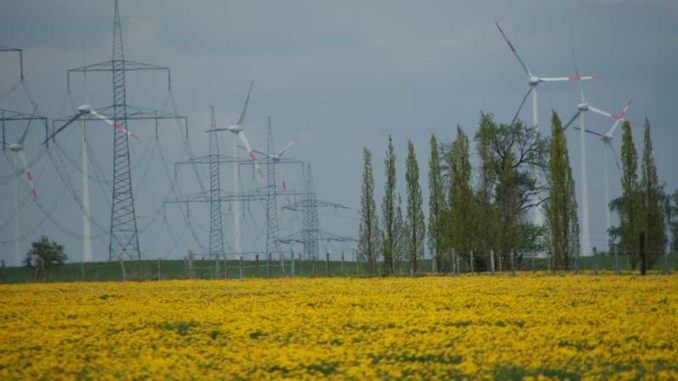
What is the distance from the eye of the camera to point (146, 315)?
86.5 feet

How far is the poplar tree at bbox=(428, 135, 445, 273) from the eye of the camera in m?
68.6

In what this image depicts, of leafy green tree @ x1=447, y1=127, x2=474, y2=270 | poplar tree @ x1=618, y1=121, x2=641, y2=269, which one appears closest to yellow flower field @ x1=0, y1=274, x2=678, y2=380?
poplar tree @ x1=618, y1=121, x2=641, y2=269

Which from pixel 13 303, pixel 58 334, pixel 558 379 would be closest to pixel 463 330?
pixel 558 379

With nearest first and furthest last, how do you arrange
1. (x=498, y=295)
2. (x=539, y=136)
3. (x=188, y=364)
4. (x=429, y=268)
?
(x=188, y=364), (x=498, y=295), (x=429, y=268), (x=539, y=136)

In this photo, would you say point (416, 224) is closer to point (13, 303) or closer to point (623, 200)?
point (623, 200)

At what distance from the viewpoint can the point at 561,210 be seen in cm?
6166

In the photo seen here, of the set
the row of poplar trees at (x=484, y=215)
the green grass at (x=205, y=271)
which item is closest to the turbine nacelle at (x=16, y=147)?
the green grass at (x=205, y=271)

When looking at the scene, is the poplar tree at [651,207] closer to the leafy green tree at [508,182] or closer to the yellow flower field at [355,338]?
the leafy green tree at [508,182]

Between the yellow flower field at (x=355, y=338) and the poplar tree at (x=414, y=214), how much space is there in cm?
3528

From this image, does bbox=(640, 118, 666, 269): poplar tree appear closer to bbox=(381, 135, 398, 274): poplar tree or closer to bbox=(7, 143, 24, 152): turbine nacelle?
bbox=(381, 135, 398, 274): poplar tree

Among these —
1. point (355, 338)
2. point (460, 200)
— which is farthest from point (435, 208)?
point (355, 338)

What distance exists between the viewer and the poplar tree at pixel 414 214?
66.6 meters

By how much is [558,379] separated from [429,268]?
59634 millimetres

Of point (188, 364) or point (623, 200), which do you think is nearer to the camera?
point (188, 364)
